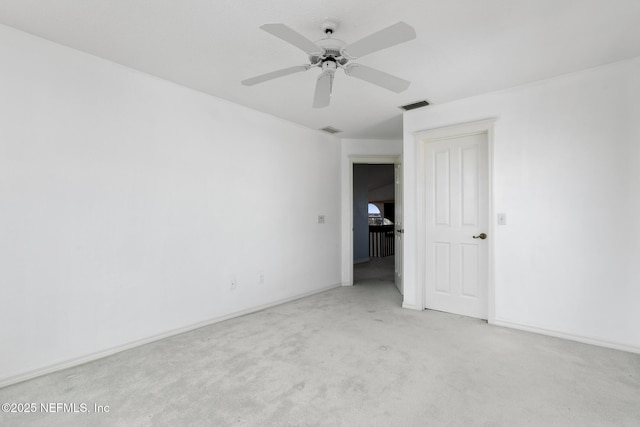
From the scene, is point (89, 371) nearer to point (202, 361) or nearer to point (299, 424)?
point (202, 361)

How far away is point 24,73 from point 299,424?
9.46ft

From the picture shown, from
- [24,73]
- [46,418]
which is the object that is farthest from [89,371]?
[24,73]

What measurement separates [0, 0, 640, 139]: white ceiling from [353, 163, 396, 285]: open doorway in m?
3.40

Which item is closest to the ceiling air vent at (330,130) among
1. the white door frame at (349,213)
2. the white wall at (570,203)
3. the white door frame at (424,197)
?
the white door frame at (349,213)

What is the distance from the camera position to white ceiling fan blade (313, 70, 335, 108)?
200 centimetres

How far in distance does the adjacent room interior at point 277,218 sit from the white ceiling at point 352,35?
0.06ft

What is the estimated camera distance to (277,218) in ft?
12.8

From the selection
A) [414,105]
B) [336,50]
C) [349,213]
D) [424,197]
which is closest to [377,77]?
[336,50]

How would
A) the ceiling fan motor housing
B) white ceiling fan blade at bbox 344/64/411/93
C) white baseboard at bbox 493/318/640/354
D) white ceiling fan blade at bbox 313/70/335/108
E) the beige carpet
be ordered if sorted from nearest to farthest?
1. the beige carpet
2. the ceiling fan motor housing
3. white ceiling fan blade at bbox 344/64/411/93
4. white ceiling fan blade at bbox 313/70/335/108
5. white baseboard at bbox 493/318/640/354

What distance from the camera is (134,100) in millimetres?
2619

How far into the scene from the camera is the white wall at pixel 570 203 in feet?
8.06

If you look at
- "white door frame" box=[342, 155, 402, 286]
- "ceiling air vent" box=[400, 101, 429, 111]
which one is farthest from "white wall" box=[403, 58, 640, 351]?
"white door frame" box=[342, 155, 402, 286]

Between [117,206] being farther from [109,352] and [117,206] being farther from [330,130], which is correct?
[330,130]

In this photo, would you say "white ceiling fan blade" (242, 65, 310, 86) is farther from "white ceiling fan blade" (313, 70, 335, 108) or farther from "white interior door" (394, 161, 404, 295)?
"white interior door" (394, 161, 404, 295)
